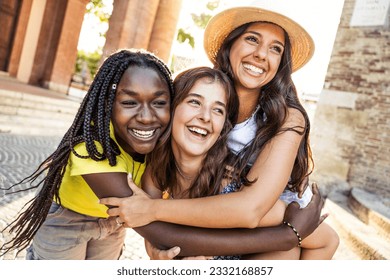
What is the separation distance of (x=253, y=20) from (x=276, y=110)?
0.53 m

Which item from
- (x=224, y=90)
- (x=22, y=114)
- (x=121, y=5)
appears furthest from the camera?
(x=121, y=5)

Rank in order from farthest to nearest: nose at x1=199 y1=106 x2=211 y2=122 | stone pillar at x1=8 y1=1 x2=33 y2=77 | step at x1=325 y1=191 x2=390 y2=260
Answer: stone pillar at x1=8 y1=1 x2=33 y2=77 < step at x1=325 y1=191 x2=390 y2=260 < nose at x1=199 y1=106 x2=211 y2=122

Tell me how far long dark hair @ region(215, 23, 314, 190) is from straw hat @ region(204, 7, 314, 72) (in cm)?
5

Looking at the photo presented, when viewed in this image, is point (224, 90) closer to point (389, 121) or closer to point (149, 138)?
point (149, 138)

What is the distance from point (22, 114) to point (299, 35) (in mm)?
5511

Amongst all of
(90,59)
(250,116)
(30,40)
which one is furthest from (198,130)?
(90,59)

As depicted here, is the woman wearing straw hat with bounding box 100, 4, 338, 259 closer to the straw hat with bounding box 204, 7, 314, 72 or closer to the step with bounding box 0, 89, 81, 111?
the straw hat with bounding box 204, 7, 314, 72

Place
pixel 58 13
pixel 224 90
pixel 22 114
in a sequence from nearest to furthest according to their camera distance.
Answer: pixel 224 90 < pixel 22 114 < pixel 58 13

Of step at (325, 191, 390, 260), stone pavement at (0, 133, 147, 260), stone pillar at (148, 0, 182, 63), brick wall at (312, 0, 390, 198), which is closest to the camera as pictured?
stone pavement at (0, 133, 147, 260)

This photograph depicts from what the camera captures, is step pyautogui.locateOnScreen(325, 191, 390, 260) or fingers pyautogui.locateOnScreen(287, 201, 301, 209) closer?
fingers pyautogui.locateOnScreen(287, 201, 301, 209)

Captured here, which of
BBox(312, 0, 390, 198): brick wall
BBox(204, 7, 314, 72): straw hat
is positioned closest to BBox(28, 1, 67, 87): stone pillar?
BBox(312, 0, 390, 198): brick wall

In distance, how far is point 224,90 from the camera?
177 centimetres

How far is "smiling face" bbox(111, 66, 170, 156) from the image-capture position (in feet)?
5.07

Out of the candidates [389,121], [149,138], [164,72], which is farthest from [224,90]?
[389,121]
